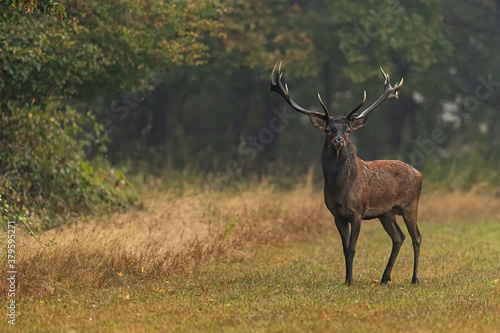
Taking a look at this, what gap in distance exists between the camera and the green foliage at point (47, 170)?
1728cm

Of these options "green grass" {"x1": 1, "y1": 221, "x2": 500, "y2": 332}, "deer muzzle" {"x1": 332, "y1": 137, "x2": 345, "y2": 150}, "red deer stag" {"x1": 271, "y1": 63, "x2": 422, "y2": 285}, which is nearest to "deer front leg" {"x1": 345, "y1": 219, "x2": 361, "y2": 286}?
"red deer stag" {"x1": 271, "y1": 63, "x2": 422, "y2": 285}

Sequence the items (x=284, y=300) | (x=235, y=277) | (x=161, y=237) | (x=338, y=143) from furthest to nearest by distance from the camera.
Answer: (x=161, y=237)
(x=235, y=277)
(x=338, y=143)
(x=284, y=300)

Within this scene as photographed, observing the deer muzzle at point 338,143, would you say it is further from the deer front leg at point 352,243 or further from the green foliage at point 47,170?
the green foliage at point 47,170

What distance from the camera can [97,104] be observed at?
36156 millimetres

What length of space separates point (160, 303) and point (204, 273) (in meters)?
3.14

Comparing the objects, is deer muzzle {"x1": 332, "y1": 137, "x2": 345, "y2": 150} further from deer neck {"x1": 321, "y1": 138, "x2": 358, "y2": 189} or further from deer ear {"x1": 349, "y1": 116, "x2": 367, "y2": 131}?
deer ear {"x1": 349, "y1": 116, "x2": 367, "y2": 131}

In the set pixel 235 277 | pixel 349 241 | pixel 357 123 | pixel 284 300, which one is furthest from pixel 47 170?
pixel 284 300

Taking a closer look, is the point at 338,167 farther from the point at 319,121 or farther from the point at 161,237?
the point at 161,237

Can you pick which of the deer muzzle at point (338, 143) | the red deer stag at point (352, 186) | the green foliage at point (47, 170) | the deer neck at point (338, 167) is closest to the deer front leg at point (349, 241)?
the red deer stag at point (352, 186)

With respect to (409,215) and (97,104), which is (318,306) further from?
(97,104)

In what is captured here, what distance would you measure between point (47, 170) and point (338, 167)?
26.6ft

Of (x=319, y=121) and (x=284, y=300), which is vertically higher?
(x=319, y=121)

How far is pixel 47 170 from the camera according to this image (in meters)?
18.2

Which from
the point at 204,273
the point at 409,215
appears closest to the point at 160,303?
the point at 204,273
